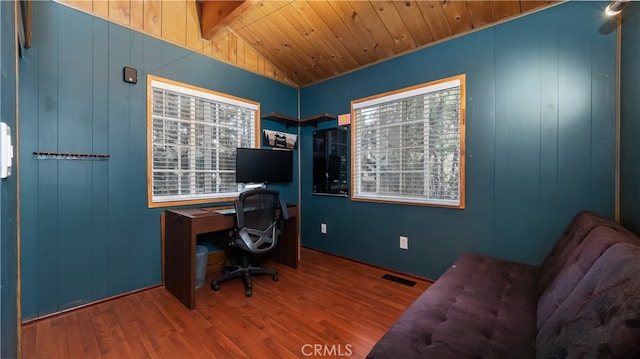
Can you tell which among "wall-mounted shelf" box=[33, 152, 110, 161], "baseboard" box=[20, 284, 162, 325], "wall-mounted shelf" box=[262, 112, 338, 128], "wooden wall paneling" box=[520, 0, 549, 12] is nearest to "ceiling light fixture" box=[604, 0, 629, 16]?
"wooden wall paneling" box=[520, 0, 549, 12]

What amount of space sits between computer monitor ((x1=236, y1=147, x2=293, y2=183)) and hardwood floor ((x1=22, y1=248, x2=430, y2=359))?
3.78 feet

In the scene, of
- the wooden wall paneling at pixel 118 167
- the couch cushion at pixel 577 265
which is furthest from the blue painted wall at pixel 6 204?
the couch cushion at pixel 577 265

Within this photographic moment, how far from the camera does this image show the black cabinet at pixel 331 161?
11.0 feet

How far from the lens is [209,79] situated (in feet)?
9.41

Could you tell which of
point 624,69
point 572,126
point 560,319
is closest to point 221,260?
point 560,319

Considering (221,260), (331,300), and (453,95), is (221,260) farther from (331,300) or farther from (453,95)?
(453,95)

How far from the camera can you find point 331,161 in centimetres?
347

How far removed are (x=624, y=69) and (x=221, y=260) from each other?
149 inches

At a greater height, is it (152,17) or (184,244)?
(152,17)

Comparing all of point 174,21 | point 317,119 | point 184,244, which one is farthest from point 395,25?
point 184,244

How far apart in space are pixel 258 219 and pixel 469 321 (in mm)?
1859

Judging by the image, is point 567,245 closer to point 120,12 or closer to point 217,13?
point 217,13

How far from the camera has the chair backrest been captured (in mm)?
2363

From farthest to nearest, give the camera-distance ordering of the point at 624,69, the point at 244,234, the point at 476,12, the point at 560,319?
the point at 244,234
the point at 476,12
the point at 624,69
the point at 560,319
